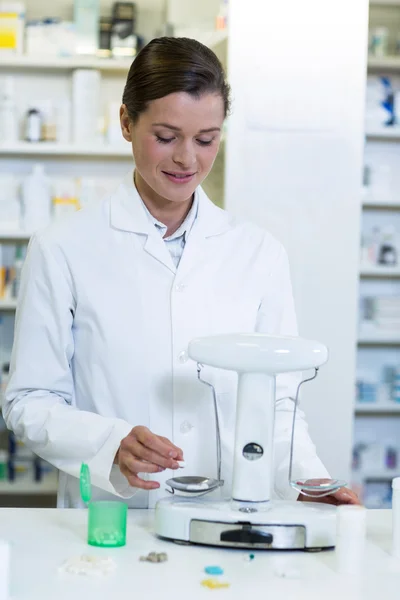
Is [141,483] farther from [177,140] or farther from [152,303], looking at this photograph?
[177,140]

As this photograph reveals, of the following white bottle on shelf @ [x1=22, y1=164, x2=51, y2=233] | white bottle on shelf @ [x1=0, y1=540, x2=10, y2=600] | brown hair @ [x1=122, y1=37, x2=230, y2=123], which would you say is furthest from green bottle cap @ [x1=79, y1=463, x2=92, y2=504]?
white bottle on shelf @ [x1=22, y1=164, x2=51, y2=233]

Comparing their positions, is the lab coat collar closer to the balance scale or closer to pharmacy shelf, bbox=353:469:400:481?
the balance scale

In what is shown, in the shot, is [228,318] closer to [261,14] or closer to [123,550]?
[123,550]

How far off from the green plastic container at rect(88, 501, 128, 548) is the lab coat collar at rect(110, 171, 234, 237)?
61 centimetres

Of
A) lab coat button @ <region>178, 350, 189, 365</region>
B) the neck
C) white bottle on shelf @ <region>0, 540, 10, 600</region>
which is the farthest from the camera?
the neck

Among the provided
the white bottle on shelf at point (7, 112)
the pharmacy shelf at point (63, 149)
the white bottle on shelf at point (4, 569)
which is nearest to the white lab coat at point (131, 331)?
the white bottle on shelf at point (4, 569)

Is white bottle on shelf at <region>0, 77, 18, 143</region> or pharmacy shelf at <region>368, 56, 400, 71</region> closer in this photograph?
white bottle on shelf at <region>0, 77, 18, 143</region>

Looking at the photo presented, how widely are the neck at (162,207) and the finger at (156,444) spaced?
586 mm

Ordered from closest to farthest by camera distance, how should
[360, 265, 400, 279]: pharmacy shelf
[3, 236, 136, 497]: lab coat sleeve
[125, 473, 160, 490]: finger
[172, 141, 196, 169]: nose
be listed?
[125, 473, 160, 490]: finger < [3, 236, 136, 497]: lab coat sleeve < [172, 141, 196, 169]: nose < [360, 265, 400, 279]: pharmacy shelf

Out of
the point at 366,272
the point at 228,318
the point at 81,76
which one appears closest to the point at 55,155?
the point at 81,76

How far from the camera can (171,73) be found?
5.45 feet

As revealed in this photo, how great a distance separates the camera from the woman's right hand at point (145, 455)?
1385 mm

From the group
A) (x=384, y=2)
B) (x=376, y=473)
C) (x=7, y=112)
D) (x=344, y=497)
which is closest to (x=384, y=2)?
(x=384, y=2)

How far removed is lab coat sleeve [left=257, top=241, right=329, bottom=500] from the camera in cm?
169
